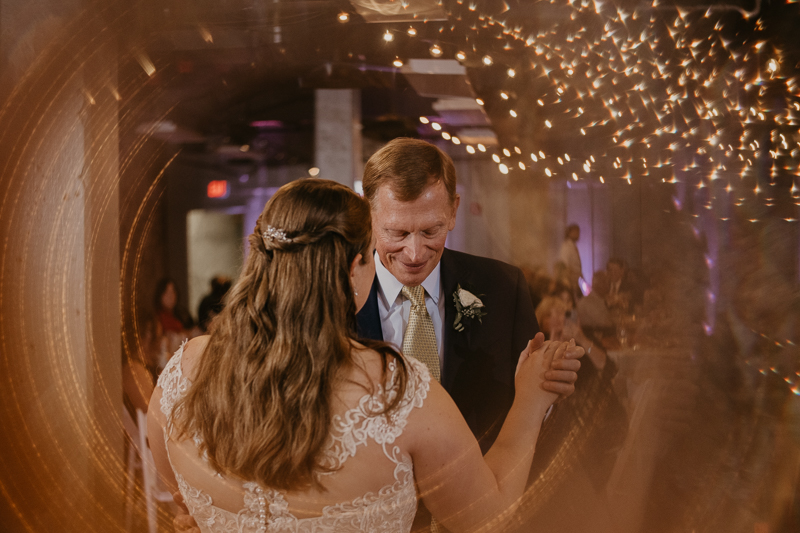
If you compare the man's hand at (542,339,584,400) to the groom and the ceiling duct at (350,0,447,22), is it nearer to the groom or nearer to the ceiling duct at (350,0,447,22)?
the groom

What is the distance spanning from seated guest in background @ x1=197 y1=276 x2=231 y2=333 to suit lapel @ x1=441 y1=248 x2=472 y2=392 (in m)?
0.52

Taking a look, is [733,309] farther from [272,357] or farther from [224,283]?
[224,283]

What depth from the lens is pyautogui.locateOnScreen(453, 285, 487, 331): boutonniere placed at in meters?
1.14

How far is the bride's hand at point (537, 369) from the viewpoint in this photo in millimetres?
1137

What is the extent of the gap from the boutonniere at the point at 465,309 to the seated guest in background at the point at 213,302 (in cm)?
54

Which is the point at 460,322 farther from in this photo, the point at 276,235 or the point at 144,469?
the point at 144,469

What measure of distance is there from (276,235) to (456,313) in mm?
→ 512

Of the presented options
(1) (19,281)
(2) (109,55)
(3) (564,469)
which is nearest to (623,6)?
(3) (564,469)

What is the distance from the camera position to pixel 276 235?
778 millimetres

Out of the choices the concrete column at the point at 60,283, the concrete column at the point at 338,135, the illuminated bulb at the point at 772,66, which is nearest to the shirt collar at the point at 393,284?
the concrete column at the point at 338,135

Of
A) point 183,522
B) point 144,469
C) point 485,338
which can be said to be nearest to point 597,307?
point 485,338

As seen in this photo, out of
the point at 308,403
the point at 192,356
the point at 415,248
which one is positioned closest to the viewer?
the point at 308,403

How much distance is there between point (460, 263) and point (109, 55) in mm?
1054

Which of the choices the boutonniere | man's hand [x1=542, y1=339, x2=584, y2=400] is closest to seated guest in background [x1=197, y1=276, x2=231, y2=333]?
the boutonniere
